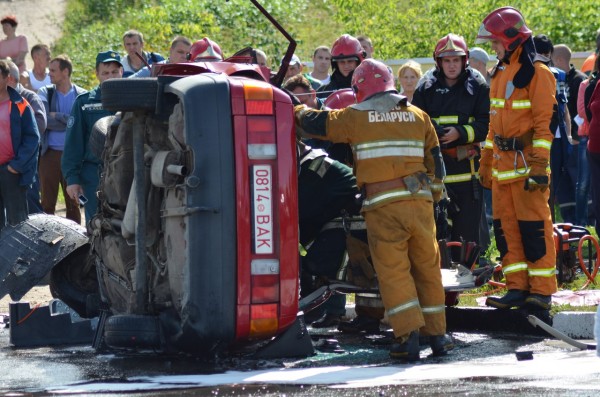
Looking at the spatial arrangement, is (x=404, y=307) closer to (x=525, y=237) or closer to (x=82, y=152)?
(x=525, y=237)

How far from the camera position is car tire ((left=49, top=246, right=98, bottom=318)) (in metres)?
8.82

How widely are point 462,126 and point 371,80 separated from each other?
2.13 metres

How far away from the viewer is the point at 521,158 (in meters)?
8.74

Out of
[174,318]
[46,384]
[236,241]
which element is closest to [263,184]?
[236,241]

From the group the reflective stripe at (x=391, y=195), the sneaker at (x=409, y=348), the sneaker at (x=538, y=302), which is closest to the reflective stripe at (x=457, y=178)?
the sneaker at (x=538, y=302)

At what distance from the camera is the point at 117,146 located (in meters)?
7.66

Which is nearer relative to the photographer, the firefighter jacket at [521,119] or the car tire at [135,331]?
the car tire at [135,331]

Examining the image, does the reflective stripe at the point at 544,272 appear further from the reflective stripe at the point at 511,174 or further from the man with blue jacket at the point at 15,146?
the man with blue jacket at the point at 15,146

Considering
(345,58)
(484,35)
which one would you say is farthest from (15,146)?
(484,35)

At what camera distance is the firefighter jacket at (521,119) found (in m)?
8.65

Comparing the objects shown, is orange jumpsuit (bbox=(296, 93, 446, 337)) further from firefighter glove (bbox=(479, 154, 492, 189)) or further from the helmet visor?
firefighter glove (bbox=(479, 154, 492, 189))

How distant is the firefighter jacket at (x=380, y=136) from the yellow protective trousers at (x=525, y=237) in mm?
1291

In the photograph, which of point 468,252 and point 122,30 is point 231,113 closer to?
point 468,252

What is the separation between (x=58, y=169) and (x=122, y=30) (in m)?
12.1
